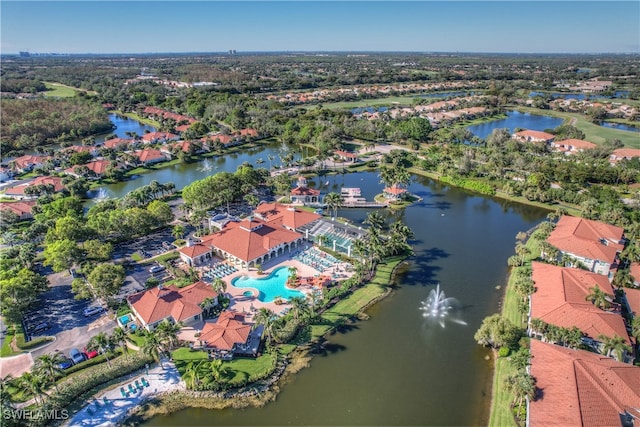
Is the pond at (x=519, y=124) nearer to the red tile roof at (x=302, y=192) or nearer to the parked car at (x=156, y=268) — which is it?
the red tile roof at (x=302, y=192)

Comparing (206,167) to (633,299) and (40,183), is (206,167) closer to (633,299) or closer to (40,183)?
(40,183)

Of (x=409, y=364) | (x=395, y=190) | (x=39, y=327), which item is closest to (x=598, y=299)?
(x=409, y=364)

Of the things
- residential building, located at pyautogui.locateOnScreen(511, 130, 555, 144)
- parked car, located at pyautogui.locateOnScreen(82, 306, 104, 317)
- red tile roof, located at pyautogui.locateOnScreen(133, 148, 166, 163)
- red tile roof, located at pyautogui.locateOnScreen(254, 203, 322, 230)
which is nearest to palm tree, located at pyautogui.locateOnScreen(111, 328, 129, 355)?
parked car, located at pyautogui.locateOnScreen(82, 306, 104, 317)

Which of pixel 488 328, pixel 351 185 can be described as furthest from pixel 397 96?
pixel 488 328

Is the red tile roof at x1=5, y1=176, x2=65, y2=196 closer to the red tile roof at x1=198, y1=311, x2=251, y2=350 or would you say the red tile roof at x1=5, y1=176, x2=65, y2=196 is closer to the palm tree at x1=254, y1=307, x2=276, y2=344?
the red tile roof at x1=198, y1=311, x2=251, y2=350

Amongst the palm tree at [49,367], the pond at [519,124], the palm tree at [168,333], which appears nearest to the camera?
the palm tree at [49,367]

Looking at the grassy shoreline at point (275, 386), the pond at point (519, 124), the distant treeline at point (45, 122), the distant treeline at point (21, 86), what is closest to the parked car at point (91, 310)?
the grassy shoreline at point (275, 386)
